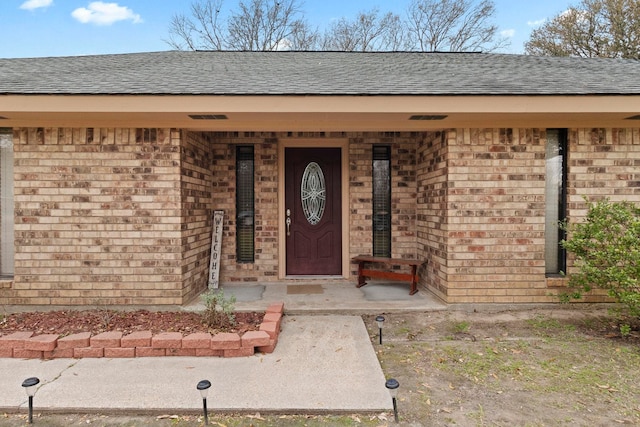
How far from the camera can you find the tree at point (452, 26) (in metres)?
13.8

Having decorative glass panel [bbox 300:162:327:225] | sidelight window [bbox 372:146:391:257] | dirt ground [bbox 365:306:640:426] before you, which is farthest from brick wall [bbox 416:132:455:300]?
decorative glass panel [bbox 300:162:327:225]

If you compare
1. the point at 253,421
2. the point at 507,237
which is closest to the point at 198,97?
the point at 253,421

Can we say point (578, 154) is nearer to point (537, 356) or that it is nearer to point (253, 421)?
point (537, 356)

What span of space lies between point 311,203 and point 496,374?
3508 millimetres

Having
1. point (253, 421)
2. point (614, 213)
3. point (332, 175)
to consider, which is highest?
point (332, 175)

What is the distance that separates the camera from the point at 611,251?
140 inches

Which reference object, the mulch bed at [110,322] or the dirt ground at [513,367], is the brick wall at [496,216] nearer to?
the dirt ground at [513,367]

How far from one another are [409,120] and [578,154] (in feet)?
7.02

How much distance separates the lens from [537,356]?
3.19m

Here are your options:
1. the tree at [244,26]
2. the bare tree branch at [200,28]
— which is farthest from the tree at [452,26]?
the bare tree branch at [200,28]

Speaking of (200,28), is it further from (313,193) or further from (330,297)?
(330,297)

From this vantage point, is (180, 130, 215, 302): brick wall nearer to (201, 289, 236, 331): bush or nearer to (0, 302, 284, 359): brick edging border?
(201, 289, 236, 331): bush

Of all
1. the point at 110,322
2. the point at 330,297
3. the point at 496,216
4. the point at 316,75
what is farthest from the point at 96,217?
the point at 496,216

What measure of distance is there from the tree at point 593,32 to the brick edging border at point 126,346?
52.0ft
